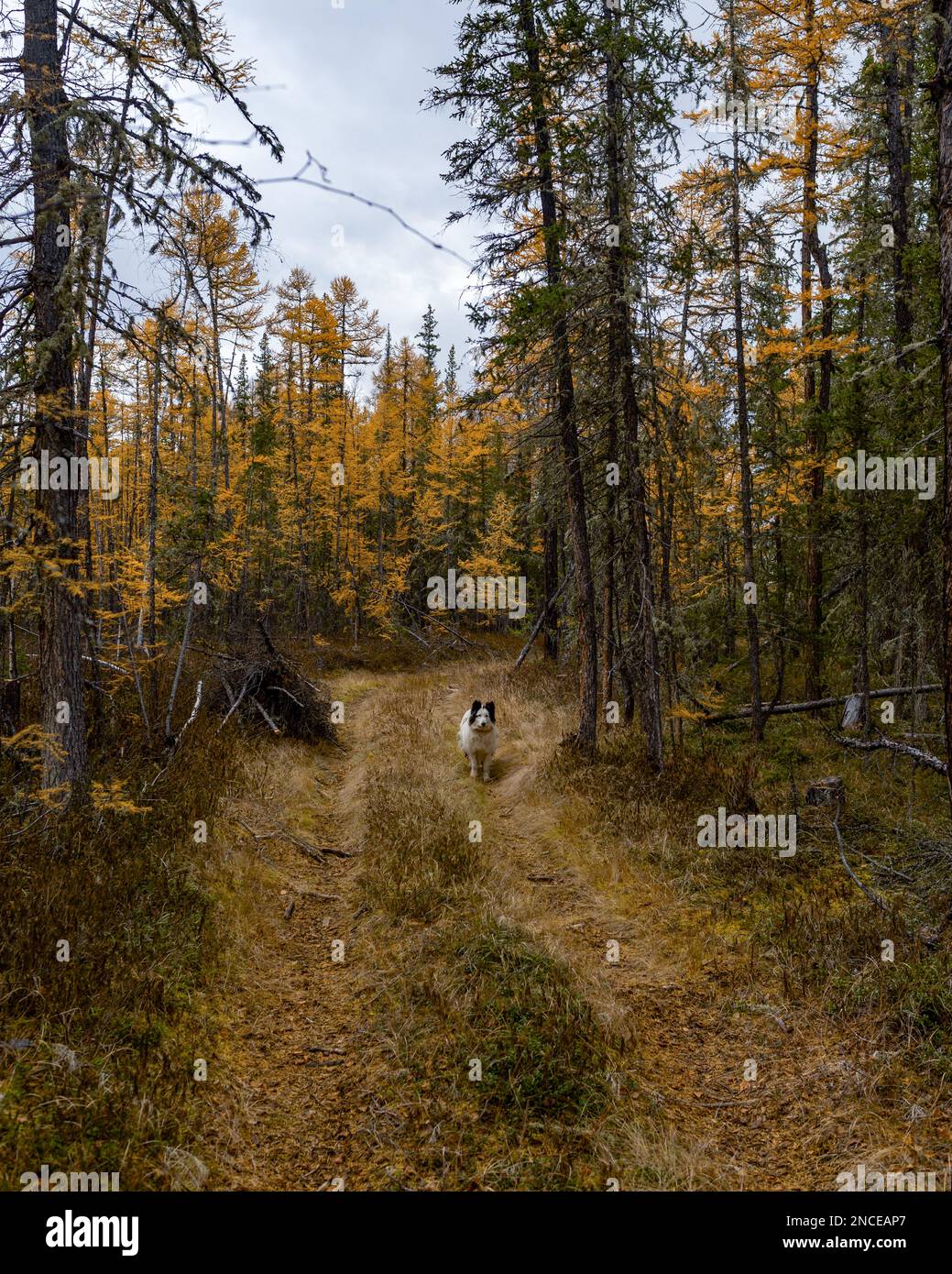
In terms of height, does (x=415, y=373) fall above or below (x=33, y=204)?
above

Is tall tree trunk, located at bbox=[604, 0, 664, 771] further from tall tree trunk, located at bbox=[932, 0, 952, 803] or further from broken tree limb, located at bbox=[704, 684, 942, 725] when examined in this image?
tall tree trunk, located at bbox=[932, 0, 952, 803]

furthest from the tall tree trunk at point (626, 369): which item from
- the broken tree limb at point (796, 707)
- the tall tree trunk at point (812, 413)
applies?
the tall tree trunk at point (812, 413)

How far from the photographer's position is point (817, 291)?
12445 millimetres

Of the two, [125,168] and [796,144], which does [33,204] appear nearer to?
[125,168]

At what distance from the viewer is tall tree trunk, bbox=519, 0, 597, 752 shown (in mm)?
9445

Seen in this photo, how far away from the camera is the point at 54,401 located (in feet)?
16.0

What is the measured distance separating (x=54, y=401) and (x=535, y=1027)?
233 inches

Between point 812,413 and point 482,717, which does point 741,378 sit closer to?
point 812,413

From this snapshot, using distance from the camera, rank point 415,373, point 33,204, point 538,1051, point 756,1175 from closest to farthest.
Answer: point 756,1175 → point 538,1051 → point 33,204 → point 415,373

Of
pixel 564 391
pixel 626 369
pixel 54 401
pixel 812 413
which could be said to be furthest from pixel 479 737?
pixel 812 413

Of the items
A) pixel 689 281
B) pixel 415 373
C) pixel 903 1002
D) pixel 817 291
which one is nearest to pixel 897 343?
pixel 817 291

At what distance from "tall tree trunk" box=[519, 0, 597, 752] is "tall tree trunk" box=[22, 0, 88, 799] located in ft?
20.1

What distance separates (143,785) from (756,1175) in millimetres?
6453

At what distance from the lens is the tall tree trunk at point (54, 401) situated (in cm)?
496
